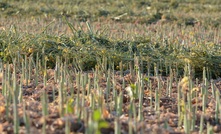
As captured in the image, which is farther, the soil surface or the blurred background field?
the blurred background field

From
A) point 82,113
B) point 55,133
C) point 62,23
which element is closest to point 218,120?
point 82,113

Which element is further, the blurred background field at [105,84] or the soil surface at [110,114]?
the blurred background field at [105,84]

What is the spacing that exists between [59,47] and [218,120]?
2661 mm

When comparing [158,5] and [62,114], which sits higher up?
[158,5]

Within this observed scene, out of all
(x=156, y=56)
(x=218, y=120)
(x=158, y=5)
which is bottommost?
(x=218, y=120)

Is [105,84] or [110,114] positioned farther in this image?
[105,84]

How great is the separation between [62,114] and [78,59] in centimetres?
271

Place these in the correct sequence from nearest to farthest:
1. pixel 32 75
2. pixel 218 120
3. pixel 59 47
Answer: pixel 218 120, pixel 32 75, pixel 59 47

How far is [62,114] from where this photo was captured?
124 inches

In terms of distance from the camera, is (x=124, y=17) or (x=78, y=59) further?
(x=124, y=17)

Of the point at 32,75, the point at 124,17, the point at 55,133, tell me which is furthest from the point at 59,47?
the point at 124,17

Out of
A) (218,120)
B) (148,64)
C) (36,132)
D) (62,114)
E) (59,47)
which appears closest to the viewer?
(36,132)

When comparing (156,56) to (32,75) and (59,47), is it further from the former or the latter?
(32,75)

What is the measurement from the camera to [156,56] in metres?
6.17
